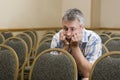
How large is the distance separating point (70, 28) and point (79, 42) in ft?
0.44

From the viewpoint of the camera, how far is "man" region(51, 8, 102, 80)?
2211 millimetres

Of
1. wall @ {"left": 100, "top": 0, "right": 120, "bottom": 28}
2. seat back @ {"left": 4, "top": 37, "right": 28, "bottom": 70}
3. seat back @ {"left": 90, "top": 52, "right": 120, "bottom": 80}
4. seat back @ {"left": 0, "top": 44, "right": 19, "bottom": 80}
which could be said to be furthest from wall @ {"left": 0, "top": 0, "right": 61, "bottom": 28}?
seat back @ {"left": 90, "top": 52, "right": 120, "bottom": 80}

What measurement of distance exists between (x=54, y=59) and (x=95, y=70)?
38cm

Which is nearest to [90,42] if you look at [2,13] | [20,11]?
[2,13]

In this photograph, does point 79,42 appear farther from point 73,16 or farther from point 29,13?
point 29,13

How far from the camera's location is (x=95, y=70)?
2008 mm

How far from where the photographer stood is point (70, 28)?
222cm

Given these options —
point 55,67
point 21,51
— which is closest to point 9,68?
point 55,67

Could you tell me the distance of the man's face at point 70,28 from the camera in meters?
2.21

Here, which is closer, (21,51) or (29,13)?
(21,51)

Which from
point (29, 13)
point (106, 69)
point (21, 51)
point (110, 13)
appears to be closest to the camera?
point (106, 69)

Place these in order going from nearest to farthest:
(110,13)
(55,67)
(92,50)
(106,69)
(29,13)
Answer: (106,69)
(55,67)
(92,50)
(29,13)
(110,13)

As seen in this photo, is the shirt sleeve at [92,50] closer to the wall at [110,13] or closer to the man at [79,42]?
the man at [79,42]

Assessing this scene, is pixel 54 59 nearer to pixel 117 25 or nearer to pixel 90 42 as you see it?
pixel 90 42
